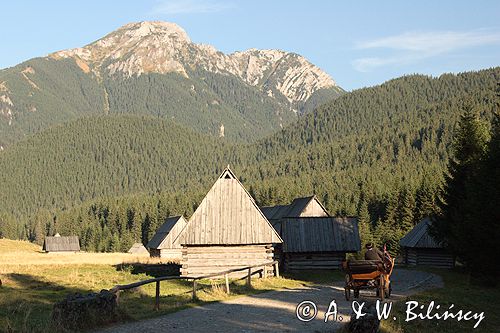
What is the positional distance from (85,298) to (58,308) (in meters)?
0.76

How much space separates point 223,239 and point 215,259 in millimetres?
1501

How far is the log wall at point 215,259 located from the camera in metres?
36.4

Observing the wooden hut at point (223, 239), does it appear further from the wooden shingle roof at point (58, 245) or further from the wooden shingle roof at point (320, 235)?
the wooden shingle roof at point (58, 245)

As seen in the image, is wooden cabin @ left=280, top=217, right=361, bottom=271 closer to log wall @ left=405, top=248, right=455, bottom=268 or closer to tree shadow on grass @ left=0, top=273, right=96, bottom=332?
log wall @ left=405, top=248, right=455, bottom=268

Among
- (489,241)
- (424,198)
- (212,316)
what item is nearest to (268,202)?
(424,198)

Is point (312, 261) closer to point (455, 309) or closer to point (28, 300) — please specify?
point (28, 300)

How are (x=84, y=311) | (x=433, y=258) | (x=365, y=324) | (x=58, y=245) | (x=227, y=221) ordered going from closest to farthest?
(x=365, y=324) → (x=84, y=311) → (x=227, y=221) → (x=433, y=258) → (x=58, y=245)

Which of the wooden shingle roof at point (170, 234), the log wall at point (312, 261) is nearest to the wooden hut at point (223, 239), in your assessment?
the log wall at point (312, 261)

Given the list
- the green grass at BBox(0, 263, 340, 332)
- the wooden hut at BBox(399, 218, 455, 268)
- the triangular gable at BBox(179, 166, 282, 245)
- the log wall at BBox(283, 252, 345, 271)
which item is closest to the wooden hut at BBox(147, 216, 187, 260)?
the green grass at BBox(0, 263, 340, 332)

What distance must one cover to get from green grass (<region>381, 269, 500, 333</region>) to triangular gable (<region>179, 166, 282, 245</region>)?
1331 cm

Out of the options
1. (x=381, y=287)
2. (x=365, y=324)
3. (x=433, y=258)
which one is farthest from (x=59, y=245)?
(x=365, y=324)

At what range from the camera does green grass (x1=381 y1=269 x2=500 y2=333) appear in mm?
16189

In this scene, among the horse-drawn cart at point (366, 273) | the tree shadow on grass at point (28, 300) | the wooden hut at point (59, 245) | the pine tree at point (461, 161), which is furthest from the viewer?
the wooden hut at point (59, 245)

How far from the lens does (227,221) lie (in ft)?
121
